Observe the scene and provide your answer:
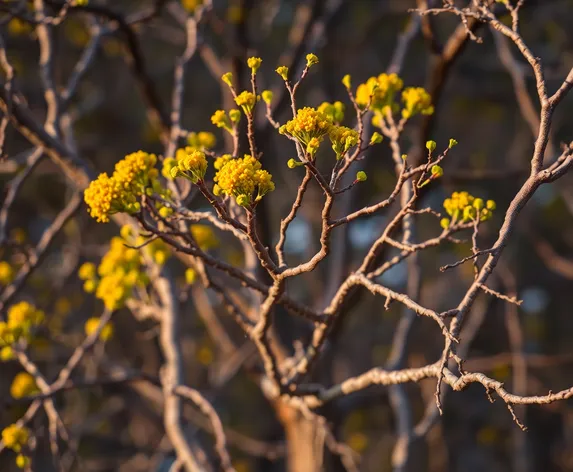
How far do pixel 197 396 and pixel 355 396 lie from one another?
201cm

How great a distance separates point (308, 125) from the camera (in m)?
1.76

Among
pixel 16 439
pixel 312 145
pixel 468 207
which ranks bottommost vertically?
pixel 16 439

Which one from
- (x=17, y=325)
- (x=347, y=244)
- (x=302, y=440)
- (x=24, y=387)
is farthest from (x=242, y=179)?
(x=347, y=244)

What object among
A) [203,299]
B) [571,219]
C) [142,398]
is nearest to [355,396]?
[203,299]

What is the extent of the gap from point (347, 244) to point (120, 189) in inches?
143

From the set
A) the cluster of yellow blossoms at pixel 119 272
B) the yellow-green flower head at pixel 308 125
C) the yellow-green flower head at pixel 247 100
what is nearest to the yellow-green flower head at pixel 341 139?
the yellow-green flower head at pixel 308 125

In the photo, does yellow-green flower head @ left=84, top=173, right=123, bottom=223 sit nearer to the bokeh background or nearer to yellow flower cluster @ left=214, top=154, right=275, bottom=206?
yellow flower cluster @ left=214, top=154, right=275, bottom=206

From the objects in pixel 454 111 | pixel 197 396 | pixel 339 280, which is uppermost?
pixel 454 111

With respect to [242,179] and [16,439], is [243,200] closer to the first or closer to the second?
[242,179]

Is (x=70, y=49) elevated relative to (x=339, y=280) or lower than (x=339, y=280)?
elevated

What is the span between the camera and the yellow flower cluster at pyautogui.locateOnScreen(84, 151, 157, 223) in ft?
6.43

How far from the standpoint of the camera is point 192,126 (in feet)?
26.4

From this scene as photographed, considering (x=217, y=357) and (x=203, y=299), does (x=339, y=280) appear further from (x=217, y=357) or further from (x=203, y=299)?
(x=217, y=357)

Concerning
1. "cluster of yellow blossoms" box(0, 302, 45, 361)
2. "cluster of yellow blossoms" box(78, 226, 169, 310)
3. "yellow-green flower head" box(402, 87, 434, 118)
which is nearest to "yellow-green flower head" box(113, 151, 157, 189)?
"cluster of yellow blossoms" box(78, 226, 169, 310)
